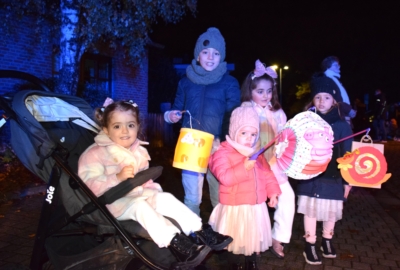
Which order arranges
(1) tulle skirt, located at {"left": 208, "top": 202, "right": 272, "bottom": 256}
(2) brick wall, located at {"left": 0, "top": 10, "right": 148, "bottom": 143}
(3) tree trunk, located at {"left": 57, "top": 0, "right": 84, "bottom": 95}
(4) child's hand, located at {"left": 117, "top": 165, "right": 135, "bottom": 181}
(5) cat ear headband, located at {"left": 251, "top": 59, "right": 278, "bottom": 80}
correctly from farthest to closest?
(2) brick wall, located at {"left": 0, "top": 10, "right": 148, "bottom": 143}
(3) tree trunk, located at {"left": 57, "top": 0, "right": 84, "bottom": 95}
(5) cat ear headband, located at {"left": 251, "top": 59, "right": 278, "bottom": 80}
(1) tulle skirt, located at {"left": 208, "top": 202, "right": 272, "bottom": 256}
(4) child's hand, located at {"left": 117, "top": 165, "right": 135, "bottom": 181}

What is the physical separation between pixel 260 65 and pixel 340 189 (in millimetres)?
1506

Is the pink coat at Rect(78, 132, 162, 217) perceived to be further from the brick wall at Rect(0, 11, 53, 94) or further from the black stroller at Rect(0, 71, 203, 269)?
the brick wall at Rect(0, 11, 53, 94)

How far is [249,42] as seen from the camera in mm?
31344

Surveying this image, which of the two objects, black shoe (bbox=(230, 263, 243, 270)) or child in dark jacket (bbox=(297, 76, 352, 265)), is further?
child in dark jacket (bbox=(297, 76, 352, 265))

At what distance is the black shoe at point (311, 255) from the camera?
3701mm

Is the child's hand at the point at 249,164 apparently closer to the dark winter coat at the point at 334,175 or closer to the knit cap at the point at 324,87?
the dark winter coat at the point at 334,175

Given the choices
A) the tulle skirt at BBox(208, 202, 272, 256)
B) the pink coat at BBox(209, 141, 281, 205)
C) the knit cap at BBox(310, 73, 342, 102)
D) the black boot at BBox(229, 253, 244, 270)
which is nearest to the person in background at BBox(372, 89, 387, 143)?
the knit cap at BBox(310, 73, 342, 102)

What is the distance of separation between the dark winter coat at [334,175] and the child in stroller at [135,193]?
1.36 m

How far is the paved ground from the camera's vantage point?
3760mm

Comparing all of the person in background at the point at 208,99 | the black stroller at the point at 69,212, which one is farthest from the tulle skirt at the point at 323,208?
the black stroller at the point at 69,212

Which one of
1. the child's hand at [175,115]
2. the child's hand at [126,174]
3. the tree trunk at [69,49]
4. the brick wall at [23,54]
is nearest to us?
the child's hand at [126,174]

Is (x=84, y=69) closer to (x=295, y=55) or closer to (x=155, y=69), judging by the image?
(x=155, y=69)

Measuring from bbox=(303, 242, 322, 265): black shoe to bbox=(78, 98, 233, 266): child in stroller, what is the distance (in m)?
1.42

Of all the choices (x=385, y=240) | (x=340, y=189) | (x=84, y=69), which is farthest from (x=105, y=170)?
(x=84, y=69)
